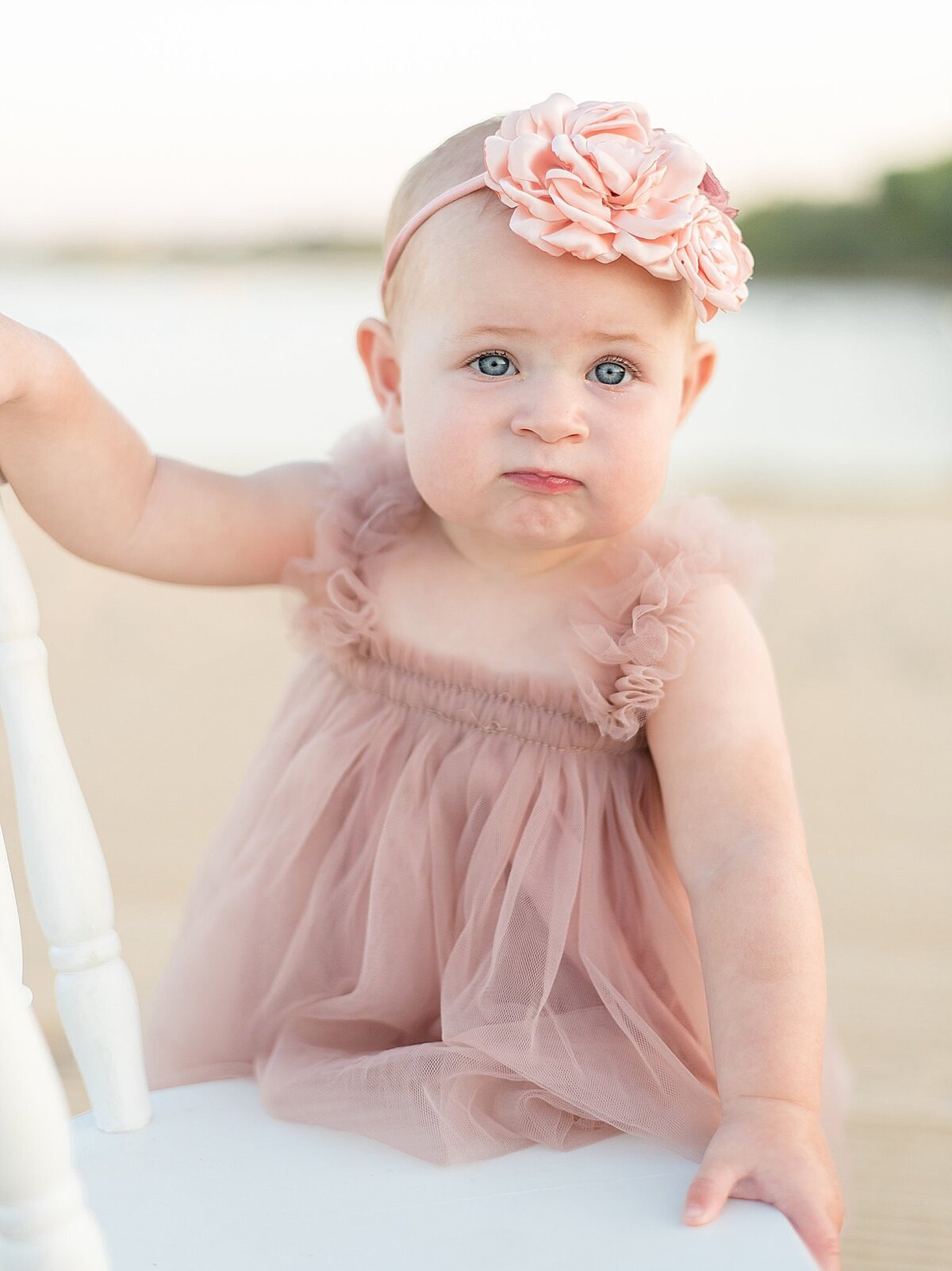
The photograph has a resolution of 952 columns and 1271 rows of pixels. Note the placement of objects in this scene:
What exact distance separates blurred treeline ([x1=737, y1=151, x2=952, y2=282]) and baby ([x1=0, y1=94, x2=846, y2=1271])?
30.8ft

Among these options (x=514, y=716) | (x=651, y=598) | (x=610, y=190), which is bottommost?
(x=514, y=716)

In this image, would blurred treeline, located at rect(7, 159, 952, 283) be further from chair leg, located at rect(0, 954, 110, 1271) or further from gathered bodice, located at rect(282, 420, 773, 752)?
chair leg, located at rect(0, 954, 110, 1271)

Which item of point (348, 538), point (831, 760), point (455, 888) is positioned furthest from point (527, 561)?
point (831, 760)

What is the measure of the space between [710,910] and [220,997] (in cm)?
45

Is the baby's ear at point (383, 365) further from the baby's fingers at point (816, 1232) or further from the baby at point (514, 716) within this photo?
the baby's fingers at point (816, 1232)

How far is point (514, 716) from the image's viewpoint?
1.08 meters

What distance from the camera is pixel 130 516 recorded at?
1.08 m

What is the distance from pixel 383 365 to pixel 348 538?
0.51 feet

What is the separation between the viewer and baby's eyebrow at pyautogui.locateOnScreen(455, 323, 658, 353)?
0.97 m

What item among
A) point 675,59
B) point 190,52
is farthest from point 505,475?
point 190,52

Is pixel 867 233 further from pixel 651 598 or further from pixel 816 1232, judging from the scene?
pixel 816 1232

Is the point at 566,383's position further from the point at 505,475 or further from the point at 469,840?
the point at 469,840

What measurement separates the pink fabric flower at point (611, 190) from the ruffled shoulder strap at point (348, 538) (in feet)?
0.99

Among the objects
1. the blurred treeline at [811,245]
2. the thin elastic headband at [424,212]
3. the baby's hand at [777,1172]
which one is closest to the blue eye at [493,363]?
the thin elastic headband at [424,212]
